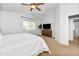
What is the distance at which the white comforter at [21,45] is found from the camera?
1160 millimetres

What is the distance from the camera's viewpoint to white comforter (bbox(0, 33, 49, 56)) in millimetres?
→ 1160

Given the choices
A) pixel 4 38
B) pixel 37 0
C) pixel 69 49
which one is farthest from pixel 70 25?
pixel 4 38

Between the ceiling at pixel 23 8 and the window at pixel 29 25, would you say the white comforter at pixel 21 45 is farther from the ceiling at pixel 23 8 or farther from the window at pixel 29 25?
the ceiling at pixel 23 8

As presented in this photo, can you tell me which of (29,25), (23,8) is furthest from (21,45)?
(23,8)

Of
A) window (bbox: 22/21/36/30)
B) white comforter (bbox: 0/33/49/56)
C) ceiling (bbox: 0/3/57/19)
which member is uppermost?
ceiling (bbox: 0/3/57/19)

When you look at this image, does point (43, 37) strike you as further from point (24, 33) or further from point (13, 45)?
point (13, 45)

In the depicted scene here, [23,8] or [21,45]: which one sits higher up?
[23,8]

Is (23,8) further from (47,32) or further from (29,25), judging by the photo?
(47,32)

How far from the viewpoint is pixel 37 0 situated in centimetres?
117

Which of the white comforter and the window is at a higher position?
the window

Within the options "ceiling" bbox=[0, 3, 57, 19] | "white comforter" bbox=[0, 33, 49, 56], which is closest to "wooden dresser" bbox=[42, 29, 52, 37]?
"white comforter" bbox=[0, 33, 49, 56]

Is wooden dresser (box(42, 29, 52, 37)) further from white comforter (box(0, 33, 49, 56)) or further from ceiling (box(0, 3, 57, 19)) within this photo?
ceiling (box(0, 3, 57, 19))

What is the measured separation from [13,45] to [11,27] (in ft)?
0.67

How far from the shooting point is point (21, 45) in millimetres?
1204
